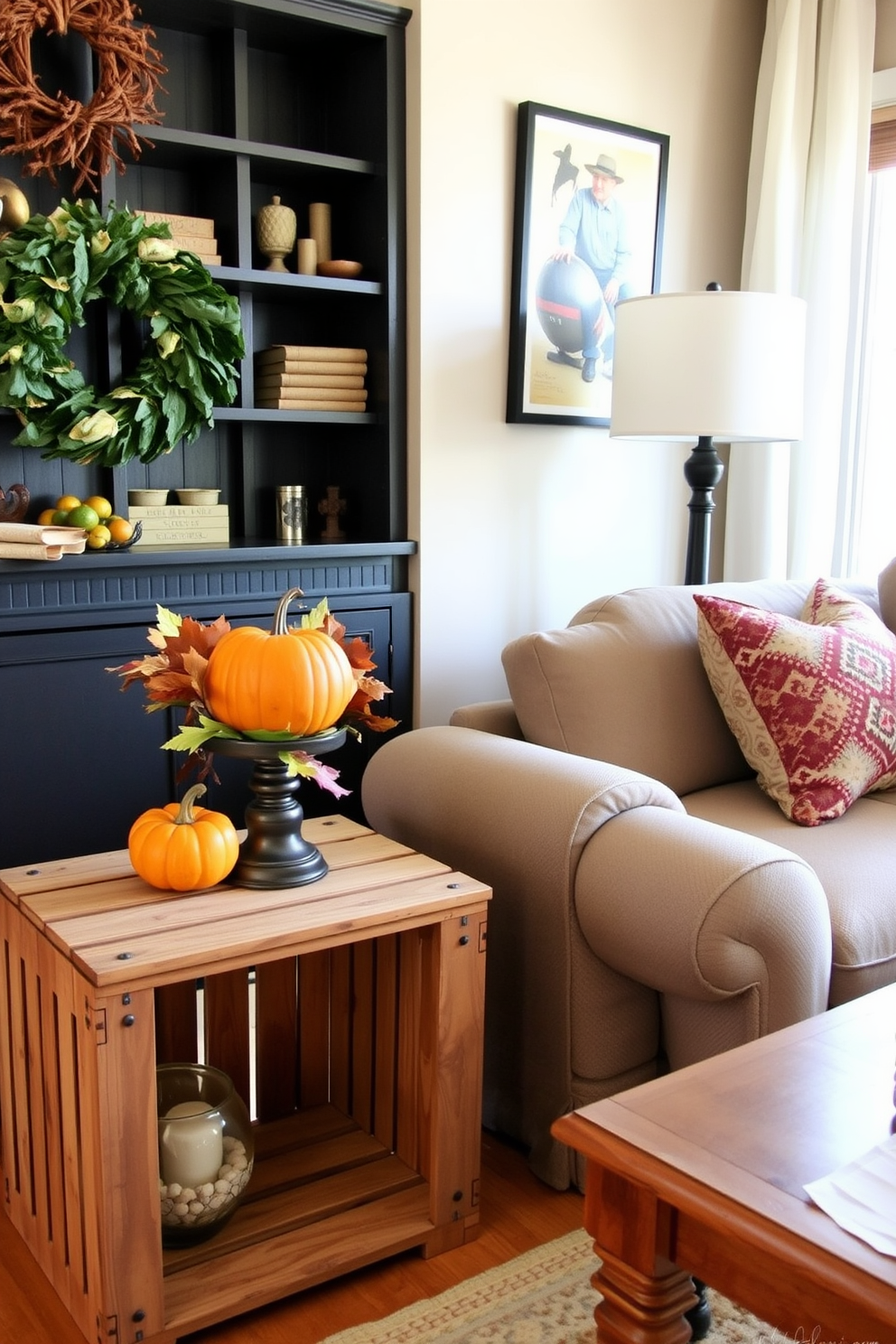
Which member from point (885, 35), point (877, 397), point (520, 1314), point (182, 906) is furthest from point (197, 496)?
point (885, 35)

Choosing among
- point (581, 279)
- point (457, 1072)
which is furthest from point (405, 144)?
point (457, 1072)

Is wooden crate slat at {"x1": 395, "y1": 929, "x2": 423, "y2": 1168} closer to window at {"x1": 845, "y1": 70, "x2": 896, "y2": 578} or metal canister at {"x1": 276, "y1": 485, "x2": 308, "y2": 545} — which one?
metal canister at {"x1": 276, "y1": 485, "x2": 308, "y2": 545}

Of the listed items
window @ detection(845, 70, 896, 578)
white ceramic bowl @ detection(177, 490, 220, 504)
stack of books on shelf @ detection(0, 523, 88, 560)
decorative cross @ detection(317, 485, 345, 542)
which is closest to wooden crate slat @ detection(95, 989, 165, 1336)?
stack of books on shelf @ detection(0, 523, 88, 560)

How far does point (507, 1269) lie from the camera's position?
172cm

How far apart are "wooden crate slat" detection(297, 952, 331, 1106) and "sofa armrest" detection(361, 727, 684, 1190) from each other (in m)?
0.26

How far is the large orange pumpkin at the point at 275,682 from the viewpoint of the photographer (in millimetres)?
1611

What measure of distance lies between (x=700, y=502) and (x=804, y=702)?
3.09 feet

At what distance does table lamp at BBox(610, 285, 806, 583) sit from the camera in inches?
104

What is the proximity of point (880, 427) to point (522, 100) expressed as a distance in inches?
51.4

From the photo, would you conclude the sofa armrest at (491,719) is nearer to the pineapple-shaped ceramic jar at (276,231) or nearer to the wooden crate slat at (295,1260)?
the wooden crate slat at (295,1260)

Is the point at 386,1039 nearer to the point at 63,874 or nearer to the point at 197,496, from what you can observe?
the point at 63,874

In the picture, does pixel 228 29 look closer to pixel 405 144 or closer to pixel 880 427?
pixel 405 144

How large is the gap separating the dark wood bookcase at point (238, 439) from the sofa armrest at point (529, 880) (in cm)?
70

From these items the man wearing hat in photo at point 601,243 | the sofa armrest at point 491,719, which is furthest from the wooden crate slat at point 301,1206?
the man wearing hat in photo at point 601,243
